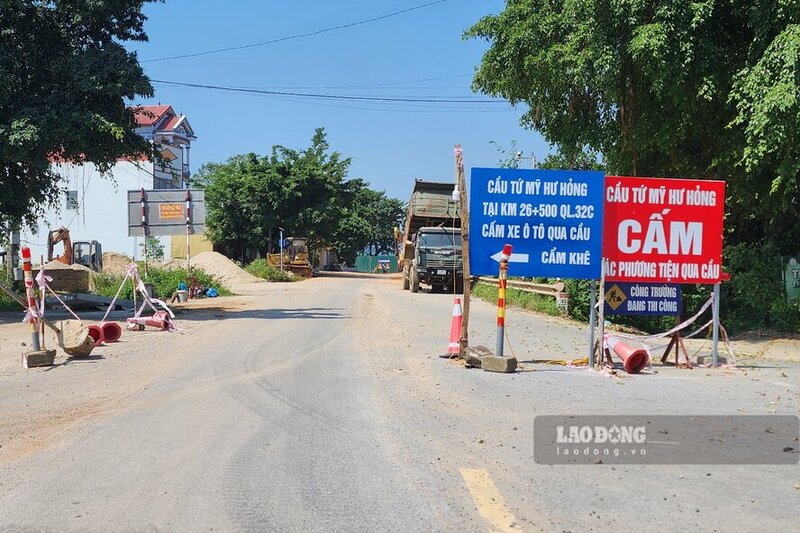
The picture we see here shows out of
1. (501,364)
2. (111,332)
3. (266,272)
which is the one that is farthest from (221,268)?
(501,364)

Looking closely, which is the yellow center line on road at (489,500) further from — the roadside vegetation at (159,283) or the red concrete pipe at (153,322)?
the roadside vegetation at (159,283)

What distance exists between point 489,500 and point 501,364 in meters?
4.54

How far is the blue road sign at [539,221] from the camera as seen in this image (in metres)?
9.59

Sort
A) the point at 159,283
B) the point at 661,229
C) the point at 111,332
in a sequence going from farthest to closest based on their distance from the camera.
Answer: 1. the point at 159,283
2. the point at 111,332
3. the point at 661,229

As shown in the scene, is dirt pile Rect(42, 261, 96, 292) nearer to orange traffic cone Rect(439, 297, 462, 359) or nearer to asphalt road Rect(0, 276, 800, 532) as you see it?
asphalt road Rect(0, 276, 800, 532)

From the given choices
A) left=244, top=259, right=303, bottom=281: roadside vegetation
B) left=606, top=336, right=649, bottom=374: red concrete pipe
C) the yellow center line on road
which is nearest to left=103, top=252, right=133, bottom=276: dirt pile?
left=244, top=259, right=303, bottom=281: roadside vegetation

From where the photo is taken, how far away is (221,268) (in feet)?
151

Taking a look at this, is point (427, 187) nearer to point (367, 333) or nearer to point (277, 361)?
point (367, 333)

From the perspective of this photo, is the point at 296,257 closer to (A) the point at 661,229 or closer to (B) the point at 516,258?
(B) the point at 516,258

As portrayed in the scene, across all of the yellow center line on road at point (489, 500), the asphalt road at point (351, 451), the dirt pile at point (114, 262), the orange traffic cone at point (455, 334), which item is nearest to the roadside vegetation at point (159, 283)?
the dirt pile at point (114, 262)

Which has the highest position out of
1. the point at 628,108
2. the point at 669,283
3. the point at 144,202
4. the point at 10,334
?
the point at 628,108

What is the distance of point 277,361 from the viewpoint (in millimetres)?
10391

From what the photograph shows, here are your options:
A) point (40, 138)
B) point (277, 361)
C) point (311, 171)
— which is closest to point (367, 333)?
point (277, 361)

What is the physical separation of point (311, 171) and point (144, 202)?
31.2m
